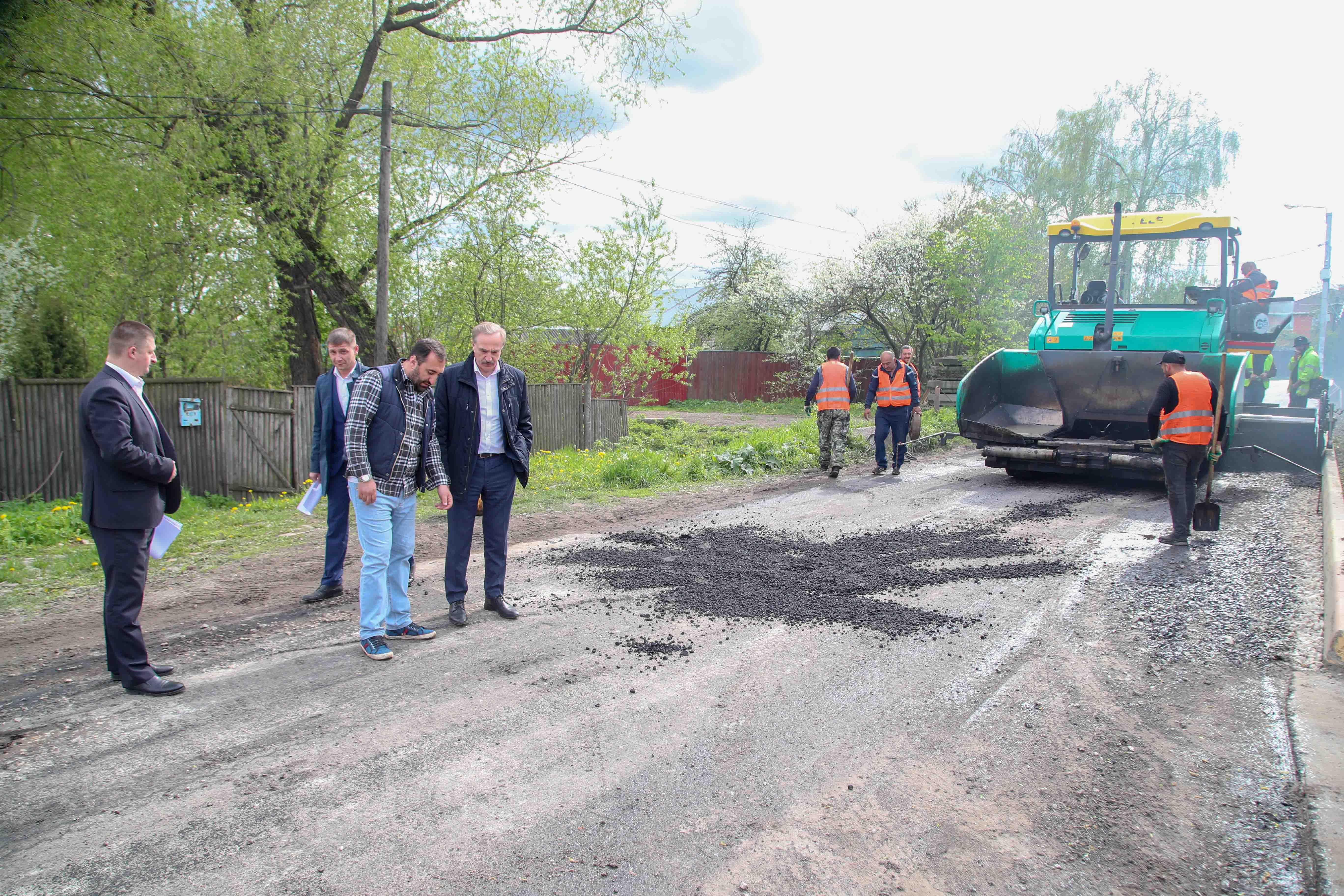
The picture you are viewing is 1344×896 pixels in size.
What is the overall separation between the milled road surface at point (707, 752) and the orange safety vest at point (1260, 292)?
6.90 meters

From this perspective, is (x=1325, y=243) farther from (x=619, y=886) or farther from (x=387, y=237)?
(x=619, y=886)

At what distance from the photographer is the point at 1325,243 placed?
31.2m

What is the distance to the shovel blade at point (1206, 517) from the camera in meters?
7.30

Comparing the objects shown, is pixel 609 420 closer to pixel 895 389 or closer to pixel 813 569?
pixel 895 389

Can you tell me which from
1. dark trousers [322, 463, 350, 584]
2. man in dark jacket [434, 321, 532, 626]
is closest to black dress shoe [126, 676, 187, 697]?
man in dark jacket [434, 321, 532, 626]

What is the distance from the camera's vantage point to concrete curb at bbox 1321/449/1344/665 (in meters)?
4.46

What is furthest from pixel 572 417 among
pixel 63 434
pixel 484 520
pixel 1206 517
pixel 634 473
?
pixel 1206 517

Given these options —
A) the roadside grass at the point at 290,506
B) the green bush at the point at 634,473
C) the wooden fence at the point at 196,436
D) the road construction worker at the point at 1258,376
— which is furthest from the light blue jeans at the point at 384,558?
the road construction worker at the point at 1258,376

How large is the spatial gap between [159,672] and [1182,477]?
798cm

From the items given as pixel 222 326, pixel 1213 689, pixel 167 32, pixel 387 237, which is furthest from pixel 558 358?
pixel 1213 689

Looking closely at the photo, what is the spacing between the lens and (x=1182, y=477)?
7285 mm

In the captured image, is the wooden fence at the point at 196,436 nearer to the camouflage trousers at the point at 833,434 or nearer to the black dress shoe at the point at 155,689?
the black dress shoe at the point at 155,689

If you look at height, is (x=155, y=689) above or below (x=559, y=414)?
below

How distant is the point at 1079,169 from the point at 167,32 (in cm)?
3335
